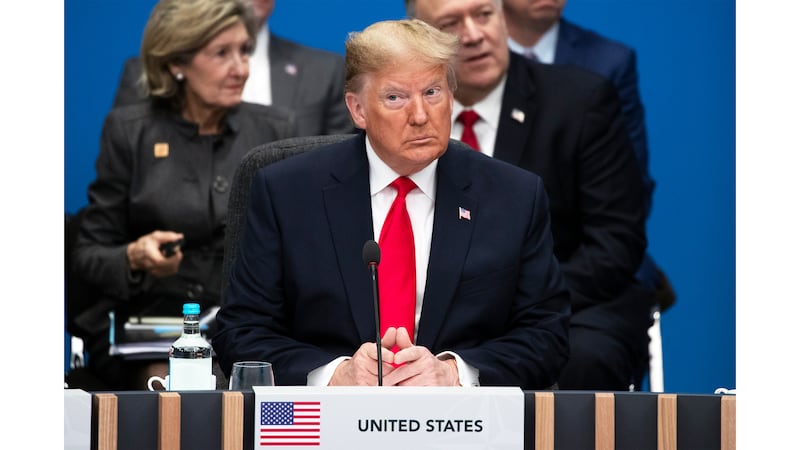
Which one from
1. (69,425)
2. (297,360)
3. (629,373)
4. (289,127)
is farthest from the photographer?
(289,127)

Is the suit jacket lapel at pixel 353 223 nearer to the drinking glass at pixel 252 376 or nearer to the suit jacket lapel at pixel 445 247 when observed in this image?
the suit jacket lapel at pixel 445 247

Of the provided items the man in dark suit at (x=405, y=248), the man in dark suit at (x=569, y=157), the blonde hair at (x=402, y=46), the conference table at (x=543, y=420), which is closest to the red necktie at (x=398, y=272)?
the man in dark suit at (x=405, y=248)

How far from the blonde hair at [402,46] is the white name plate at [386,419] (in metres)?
1.09

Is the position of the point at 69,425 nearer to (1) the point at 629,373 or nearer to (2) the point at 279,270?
(2) the point at 279,270

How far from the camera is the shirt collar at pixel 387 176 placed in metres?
3.03

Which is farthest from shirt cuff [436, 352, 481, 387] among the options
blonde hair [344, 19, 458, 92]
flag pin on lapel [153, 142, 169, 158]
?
flag pin on lapel [153, 142, 169, 158]

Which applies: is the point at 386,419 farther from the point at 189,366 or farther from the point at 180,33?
the point at 180,33

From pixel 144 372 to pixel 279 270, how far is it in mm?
1695

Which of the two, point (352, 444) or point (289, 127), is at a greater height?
point (289, 127)

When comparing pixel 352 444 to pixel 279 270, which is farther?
pixel 279 270

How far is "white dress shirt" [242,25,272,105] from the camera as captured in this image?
15.9 ft

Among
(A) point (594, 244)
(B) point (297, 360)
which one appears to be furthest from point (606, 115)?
(B) point (297, 360)

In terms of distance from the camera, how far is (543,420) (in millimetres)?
2068

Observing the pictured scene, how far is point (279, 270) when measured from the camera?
9.71 feet
